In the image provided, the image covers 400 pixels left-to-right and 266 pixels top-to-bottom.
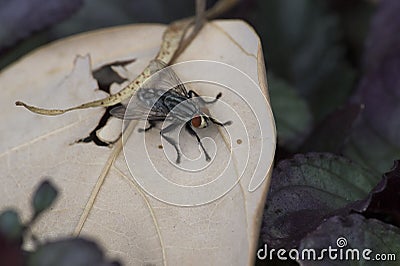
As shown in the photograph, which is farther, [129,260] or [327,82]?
[327,82]

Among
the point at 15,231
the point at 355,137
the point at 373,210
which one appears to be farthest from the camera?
→ the point at 355,137

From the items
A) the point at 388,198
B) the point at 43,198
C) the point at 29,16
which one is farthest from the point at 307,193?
the point at 29,16

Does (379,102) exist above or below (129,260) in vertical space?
above

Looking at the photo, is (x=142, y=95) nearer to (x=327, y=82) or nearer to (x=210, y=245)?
(x=210, y=245)

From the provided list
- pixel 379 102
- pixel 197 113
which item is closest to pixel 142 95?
pixel 197 113

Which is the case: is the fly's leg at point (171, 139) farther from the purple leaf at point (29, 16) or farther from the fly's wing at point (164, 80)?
the purple leaf at point (29, 16)

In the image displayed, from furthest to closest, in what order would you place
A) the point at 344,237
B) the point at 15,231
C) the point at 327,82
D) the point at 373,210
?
the point at 327,82 → the point at 373,210 → the point at 344,237 → the point at 15,231

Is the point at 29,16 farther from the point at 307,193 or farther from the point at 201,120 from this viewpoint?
the point at 307,193
